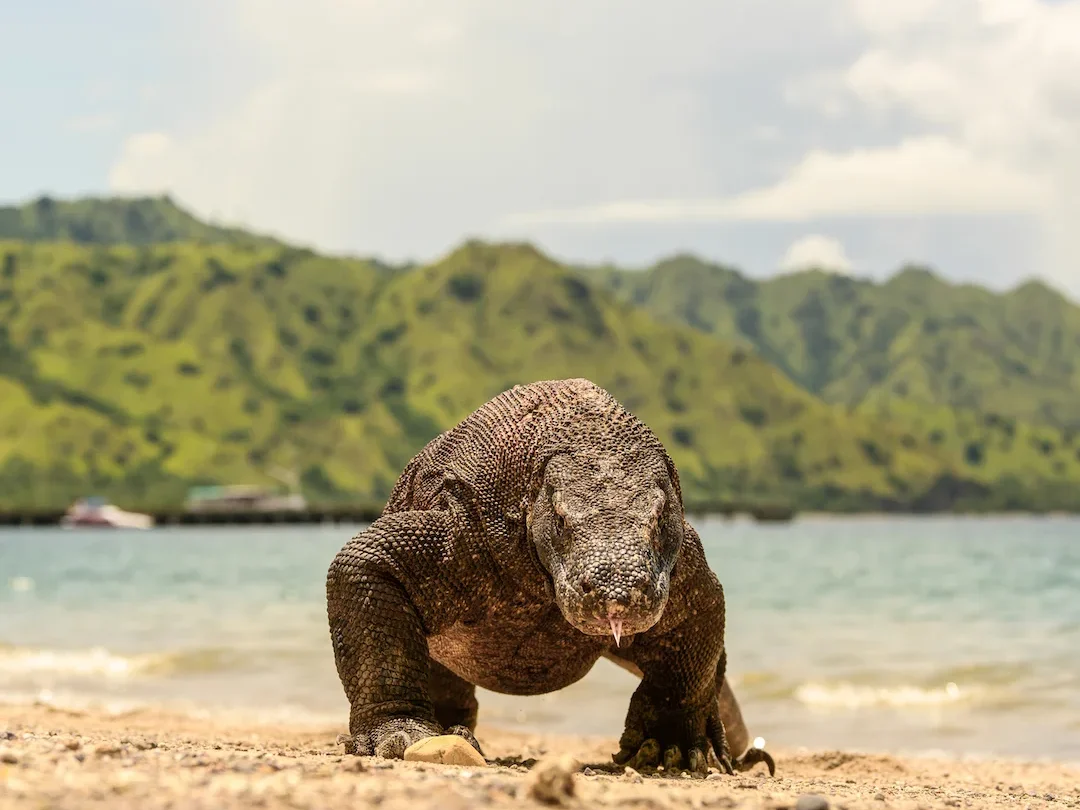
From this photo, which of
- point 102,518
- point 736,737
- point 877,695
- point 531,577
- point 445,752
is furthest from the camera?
point 102,518

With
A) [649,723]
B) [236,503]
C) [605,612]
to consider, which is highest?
[605,612]

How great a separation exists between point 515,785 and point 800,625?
76.6ft

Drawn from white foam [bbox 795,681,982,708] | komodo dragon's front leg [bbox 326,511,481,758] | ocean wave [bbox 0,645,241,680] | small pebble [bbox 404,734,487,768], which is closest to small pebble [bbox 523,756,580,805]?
small pebble [bbox 404,734,487,768]

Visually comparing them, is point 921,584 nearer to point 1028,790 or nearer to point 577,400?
point 1028,790

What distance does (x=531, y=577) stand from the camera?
7.05 meters

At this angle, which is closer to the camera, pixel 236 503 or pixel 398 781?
pixel 398 781

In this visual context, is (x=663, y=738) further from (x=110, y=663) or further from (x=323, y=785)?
(x=110, y=663)

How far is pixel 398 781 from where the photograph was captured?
514 cm

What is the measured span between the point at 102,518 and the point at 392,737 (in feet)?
542

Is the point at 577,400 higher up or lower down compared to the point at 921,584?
higher up

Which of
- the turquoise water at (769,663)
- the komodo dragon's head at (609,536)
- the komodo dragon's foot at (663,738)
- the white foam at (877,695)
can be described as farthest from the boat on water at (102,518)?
the komodo dragon's head at (609,536)

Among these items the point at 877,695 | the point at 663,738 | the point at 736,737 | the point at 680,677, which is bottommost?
the point at 877,695

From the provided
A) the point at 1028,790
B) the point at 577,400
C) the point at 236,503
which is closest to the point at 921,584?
the point at 1028,790

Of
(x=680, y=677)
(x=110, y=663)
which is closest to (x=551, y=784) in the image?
(x=680, y=677)
